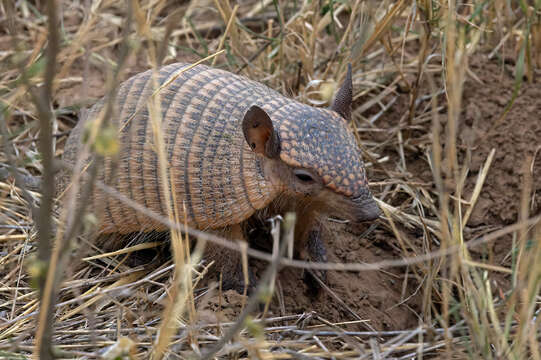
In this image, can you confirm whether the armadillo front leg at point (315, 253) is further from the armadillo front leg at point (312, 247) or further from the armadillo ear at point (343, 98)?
the armadillo ear at point (343, 98)

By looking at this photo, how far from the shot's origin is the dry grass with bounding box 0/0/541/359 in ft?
7.83

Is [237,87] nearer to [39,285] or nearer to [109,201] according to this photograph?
[109,201]

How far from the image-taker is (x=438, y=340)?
10.2 ft

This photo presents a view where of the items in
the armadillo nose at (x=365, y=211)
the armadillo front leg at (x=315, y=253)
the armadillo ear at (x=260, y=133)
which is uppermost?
the armadillo ear at (x=260, y=133)

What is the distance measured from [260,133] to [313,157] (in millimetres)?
310

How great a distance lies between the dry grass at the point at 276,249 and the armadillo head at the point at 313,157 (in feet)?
0.78

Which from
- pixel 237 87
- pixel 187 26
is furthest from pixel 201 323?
pixel 187 26

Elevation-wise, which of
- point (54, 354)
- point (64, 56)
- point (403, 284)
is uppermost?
point (64, 56)

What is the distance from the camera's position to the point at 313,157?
10.5 feet

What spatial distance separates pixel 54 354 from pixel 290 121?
1.65 metres

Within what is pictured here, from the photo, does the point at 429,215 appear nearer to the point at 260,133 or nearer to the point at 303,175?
the point at 303,175

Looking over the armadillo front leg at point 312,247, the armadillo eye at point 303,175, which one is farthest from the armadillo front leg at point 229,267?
the armadillo eye at point 303,175

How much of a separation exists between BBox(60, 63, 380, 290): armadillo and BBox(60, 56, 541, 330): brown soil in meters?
0.29

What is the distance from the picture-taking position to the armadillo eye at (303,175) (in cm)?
323
